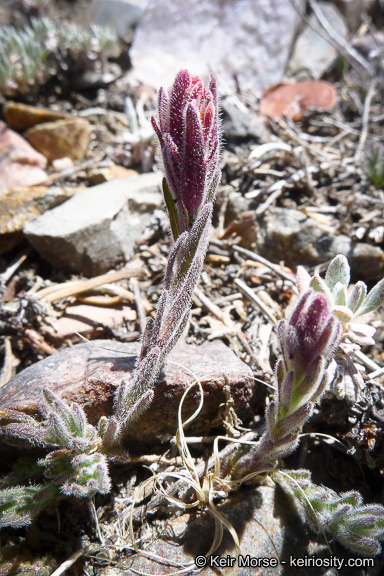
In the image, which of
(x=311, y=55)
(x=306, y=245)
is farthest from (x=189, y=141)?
(x=311, y=55)

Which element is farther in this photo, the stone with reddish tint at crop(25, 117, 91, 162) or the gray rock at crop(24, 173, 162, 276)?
the stone with reddish tint at crop(25, 117, 91, 162)

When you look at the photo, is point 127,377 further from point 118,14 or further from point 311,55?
point 118,14

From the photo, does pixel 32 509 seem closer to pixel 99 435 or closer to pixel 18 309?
pixel 99 435

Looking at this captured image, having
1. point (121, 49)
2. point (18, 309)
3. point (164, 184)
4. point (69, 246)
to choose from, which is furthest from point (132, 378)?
point (121, 49)

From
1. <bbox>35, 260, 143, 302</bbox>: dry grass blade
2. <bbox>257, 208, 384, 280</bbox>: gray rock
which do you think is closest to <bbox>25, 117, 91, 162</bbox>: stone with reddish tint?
<bbox>35, 260, 143, 302</bbox>: dry grass blade

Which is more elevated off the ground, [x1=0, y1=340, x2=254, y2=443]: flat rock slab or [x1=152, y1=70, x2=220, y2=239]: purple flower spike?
[x1=152, y1=70, x2=220, y2=239]: purple flower spike

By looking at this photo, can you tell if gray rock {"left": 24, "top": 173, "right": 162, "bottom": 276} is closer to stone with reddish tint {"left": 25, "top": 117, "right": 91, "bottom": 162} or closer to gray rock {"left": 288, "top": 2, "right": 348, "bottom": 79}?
stone with reddish tint {"left": 25, "top": 117, "right": 91, "bottom": 162}
